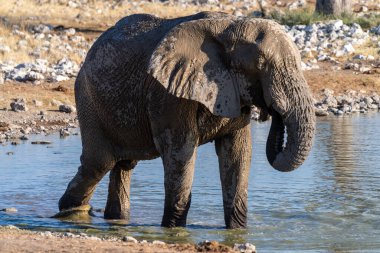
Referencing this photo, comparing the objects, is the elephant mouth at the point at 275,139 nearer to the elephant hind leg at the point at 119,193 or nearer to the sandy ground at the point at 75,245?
the sandy ground at the point at 75,245

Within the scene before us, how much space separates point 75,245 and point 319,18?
2143 cm

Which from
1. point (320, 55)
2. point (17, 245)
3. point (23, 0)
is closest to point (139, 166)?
point (17, 245)

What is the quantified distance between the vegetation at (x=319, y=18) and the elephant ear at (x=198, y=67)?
61.2ft

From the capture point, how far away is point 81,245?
8539 mm

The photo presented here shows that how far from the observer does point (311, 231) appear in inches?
421

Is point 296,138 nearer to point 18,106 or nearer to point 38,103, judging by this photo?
point 18,106

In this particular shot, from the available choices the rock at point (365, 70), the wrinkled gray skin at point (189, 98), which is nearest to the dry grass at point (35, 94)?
the rock at point (365, 70)

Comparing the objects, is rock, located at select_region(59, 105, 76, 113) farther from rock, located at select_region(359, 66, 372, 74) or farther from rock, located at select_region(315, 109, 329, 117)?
rock, located at select_region(359, 66, 372, 74)

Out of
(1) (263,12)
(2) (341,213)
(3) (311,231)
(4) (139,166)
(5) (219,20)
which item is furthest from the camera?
(1) (263,12)

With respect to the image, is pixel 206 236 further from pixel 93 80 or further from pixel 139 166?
pixel 139 166

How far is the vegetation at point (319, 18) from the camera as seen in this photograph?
28173 mm

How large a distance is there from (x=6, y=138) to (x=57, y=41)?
9.38 metres

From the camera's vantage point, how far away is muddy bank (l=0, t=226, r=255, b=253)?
27.4ft

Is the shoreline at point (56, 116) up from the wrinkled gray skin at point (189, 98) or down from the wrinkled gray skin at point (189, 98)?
down
